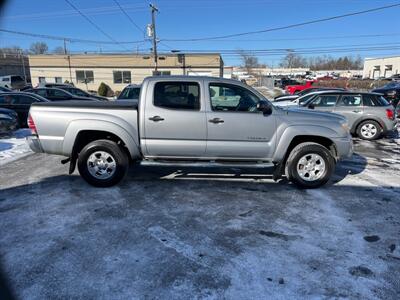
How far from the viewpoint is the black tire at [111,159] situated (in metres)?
5.13

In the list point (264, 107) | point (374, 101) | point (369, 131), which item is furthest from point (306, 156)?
point (374, 101)

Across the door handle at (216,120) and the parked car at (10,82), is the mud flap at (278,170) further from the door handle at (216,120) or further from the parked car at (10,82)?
the parked car at (10,82)

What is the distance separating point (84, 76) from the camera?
4150 centimetres

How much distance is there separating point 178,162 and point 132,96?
6.80 metres

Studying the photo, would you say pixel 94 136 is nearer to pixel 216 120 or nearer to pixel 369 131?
pixel 216 120

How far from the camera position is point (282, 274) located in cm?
303

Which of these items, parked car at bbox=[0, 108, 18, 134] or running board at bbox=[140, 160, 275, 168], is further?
parked car at bbox=[0, 108, 18, 134]

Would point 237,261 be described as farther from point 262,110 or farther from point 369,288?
point 262,110

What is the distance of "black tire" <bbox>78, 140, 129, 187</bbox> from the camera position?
5129mm

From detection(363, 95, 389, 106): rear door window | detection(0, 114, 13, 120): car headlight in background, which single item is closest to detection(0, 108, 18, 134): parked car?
detection(0, 114, 13, 120): car headlight in background

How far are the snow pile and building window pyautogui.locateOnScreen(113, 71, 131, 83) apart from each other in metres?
31.5

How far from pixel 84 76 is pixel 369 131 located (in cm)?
3906

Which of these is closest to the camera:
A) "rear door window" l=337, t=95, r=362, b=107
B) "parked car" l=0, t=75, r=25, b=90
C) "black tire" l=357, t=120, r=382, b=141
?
"black tire" l=357, t=120, r=382, b=141

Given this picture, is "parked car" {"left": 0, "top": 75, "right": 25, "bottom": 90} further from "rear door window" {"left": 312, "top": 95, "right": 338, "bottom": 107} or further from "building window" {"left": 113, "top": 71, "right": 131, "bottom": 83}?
"rear door window" {"left": 312, "top": 95, "right": 338, "bottom": 107}
